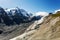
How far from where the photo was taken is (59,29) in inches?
2603

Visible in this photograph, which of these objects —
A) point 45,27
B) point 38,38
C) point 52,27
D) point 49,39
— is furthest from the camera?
point 45,27

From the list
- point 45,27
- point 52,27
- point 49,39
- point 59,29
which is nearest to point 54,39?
point 49,39

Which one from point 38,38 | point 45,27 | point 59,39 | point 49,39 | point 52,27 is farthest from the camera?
point 45,27

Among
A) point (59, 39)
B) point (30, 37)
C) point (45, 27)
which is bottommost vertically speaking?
point (59, 39)

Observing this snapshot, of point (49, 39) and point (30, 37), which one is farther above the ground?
point (30, 37)

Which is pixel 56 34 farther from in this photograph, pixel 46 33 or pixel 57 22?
pixel 57 22

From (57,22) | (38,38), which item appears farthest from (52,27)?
(38,38)

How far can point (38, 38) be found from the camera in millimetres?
65812

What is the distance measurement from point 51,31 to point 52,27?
3.64 meters

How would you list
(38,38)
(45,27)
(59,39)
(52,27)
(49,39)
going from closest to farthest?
(59,39), (49,39), (38,38), (52,27), (45,27)

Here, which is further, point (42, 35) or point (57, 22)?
point (57, 22)

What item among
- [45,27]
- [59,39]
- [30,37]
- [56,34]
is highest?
[45,27]

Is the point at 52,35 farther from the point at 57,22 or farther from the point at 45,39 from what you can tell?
the point at 57,22

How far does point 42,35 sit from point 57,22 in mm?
8970
